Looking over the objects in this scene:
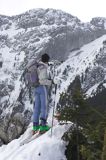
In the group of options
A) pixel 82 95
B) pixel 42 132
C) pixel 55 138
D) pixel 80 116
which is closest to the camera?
pixel 82 95

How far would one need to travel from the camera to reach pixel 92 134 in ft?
30.3

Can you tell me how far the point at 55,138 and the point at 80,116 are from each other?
1.20 meters

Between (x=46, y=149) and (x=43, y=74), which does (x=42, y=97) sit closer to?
(x=43, y=74)

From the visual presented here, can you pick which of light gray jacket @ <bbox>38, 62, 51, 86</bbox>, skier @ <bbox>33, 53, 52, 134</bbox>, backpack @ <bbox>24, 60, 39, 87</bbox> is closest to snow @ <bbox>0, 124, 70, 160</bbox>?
skier @ <bbox>33, 53, 52, 134</bbox>

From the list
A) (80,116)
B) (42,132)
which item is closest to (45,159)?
(80,116)

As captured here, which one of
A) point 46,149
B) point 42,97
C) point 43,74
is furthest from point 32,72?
point 46,149

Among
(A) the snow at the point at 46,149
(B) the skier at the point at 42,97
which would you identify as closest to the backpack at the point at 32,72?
(B) the skier at the point at 42,97

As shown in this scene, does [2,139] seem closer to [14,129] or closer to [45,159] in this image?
[14,129]

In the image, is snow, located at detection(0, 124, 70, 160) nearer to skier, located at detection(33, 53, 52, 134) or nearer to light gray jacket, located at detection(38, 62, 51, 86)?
skier, located at detection(33, 53, 52, 134)

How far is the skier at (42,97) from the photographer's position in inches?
522

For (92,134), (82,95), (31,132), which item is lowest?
(31,132)

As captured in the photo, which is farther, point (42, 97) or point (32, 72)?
point (42, 97)

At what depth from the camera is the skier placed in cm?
1325

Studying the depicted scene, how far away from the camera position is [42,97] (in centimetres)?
1377
